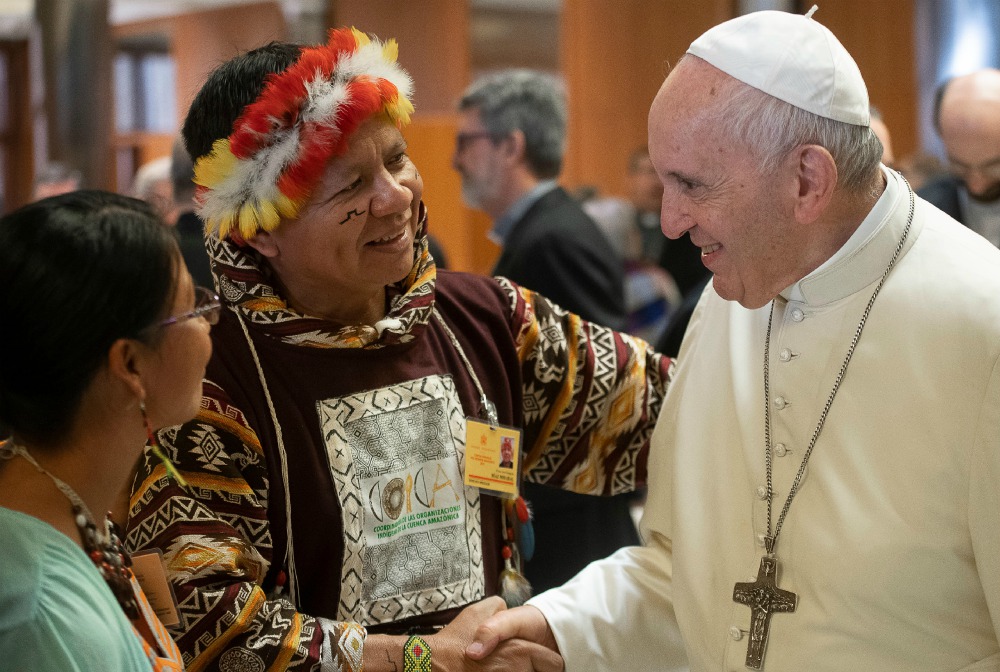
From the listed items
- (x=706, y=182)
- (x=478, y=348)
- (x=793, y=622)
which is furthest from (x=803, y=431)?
(x=478, y=348)

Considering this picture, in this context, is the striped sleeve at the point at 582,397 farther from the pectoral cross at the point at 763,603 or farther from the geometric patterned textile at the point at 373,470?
the pectoral cross at the point at 763,603

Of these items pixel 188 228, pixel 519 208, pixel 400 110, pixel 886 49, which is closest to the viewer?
pixel 400 110

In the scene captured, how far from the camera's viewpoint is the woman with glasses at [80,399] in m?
1.31

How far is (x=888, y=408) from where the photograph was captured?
181 cm

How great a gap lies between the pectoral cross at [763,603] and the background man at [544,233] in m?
1.67

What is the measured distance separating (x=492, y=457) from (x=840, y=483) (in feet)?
2.04

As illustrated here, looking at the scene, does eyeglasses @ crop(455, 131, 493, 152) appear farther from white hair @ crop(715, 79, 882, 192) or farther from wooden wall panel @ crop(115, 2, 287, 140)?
wooden wall panel @ crop(115, 2, 287, 140)

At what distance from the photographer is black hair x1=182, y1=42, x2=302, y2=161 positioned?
197cm

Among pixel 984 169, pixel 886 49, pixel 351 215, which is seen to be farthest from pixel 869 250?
pixel 886 49

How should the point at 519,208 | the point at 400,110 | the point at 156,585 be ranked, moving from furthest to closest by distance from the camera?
1. the point at 519,208
2. the point at 400,110
3. the point at 156,585

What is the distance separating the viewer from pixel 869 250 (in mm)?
1883

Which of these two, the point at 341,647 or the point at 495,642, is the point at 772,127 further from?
the point at 341,647

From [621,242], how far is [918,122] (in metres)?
2.82

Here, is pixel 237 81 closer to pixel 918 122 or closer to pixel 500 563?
pixel 500 563
